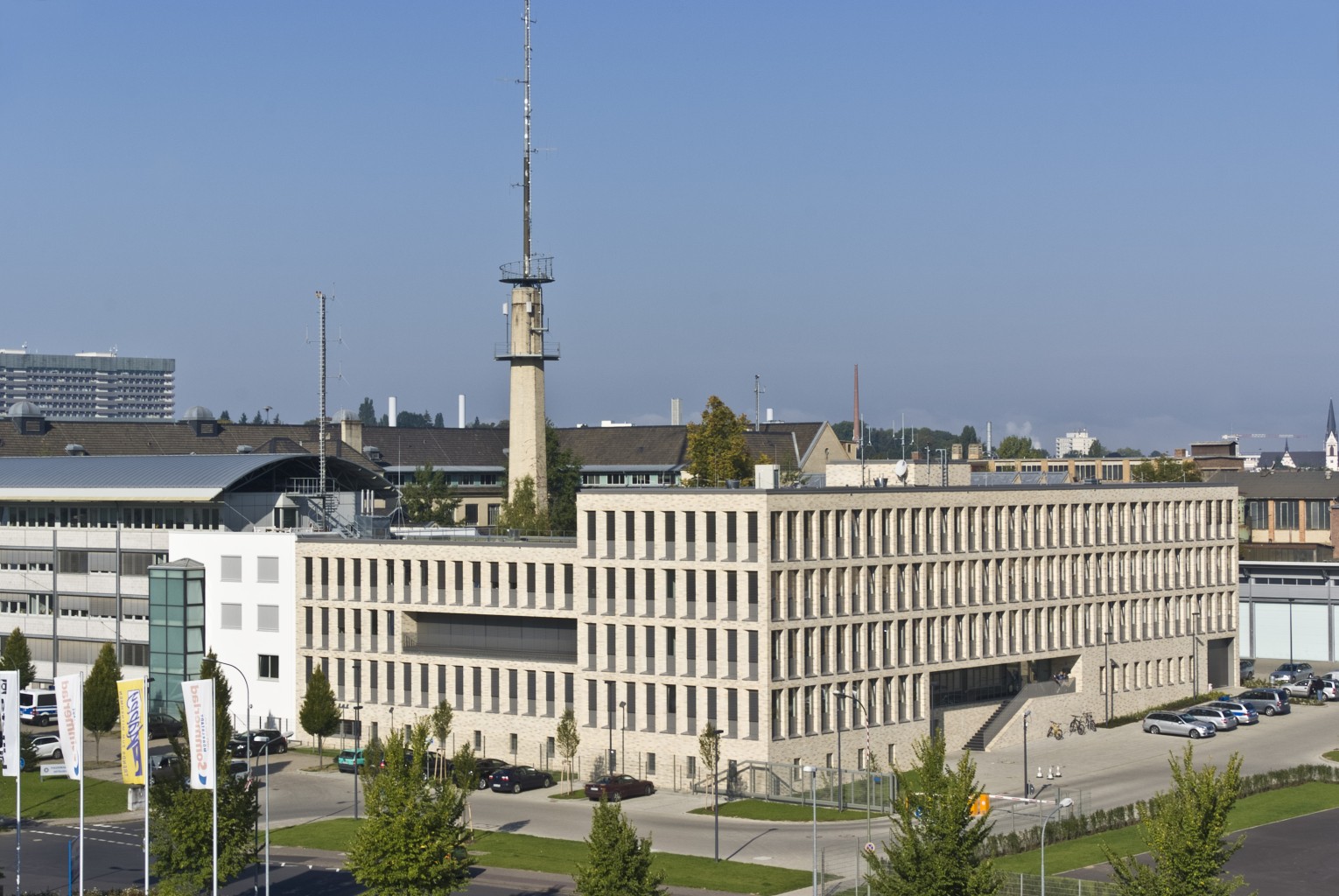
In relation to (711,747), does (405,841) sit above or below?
above

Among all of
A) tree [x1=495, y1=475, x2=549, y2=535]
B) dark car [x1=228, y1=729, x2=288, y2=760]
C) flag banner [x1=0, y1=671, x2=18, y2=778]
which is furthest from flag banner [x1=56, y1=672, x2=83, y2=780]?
tree [x1=495, y1=475, x2=549, y2=535]

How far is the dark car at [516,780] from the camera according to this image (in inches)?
3563

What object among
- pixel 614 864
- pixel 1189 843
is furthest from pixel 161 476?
pixel 1189 843

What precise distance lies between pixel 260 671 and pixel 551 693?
20.3 meters

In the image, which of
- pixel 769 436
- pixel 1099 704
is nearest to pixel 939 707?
pixel 1099 704

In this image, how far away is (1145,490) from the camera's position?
4358 inches

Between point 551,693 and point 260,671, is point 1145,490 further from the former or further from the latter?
point 260,671

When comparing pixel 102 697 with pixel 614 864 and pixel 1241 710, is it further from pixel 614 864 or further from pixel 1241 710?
pixel 1241 710

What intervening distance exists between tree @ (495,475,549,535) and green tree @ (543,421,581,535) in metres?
2.41

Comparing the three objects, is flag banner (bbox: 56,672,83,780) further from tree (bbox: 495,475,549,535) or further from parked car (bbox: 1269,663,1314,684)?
parked car (bbox: 1269,663,1314,684)

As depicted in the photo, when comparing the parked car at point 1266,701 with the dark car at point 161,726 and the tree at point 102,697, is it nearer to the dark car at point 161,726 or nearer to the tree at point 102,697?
the dark car at point 161,726

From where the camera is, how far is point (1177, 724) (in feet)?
336

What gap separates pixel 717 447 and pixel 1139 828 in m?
70.3

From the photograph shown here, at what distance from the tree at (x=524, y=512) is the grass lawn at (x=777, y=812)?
45.5 meters
